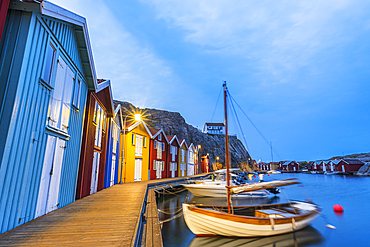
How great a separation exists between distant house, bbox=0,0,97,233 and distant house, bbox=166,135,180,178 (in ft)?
94.6

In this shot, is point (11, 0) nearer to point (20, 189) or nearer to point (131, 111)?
point (20, 189)

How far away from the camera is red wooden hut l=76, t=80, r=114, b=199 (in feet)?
38.8

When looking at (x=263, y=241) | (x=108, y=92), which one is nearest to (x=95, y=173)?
(x=108, y=92)

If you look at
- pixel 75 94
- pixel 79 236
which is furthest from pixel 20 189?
pixel 75 94

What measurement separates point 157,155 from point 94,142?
1977cm

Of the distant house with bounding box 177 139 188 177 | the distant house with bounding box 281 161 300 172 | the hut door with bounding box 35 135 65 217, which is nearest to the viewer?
the hut door with bounding box 35 135 65 217

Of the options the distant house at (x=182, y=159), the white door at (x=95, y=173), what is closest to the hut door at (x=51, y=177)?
the white door at (x=95, y=173)

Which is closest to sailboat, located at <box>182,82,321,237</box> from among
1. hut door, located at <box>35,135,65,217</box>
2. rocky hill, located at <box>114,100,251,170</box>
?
hut door, located at <box>35,135,65,217</box>

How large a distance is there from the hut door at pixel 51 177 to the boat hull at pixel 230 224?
7090 millimetres

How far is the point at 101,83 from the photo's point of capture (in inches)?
561

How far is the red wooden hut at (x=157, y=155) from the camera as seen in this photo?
1233 inches

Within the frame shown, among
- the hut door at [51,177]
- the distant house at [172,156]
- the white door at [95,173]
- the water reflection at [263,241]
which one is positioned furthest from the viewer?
the distant house at [172,156]

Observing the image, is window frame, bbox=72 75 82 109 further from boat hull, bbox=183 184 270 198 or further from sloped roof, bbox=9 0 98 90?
boat hull, bbox=183 184 270 198

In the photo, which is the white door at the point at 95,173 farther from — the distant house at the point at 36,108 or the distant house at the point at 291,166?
the distant house at the point at 291,166
